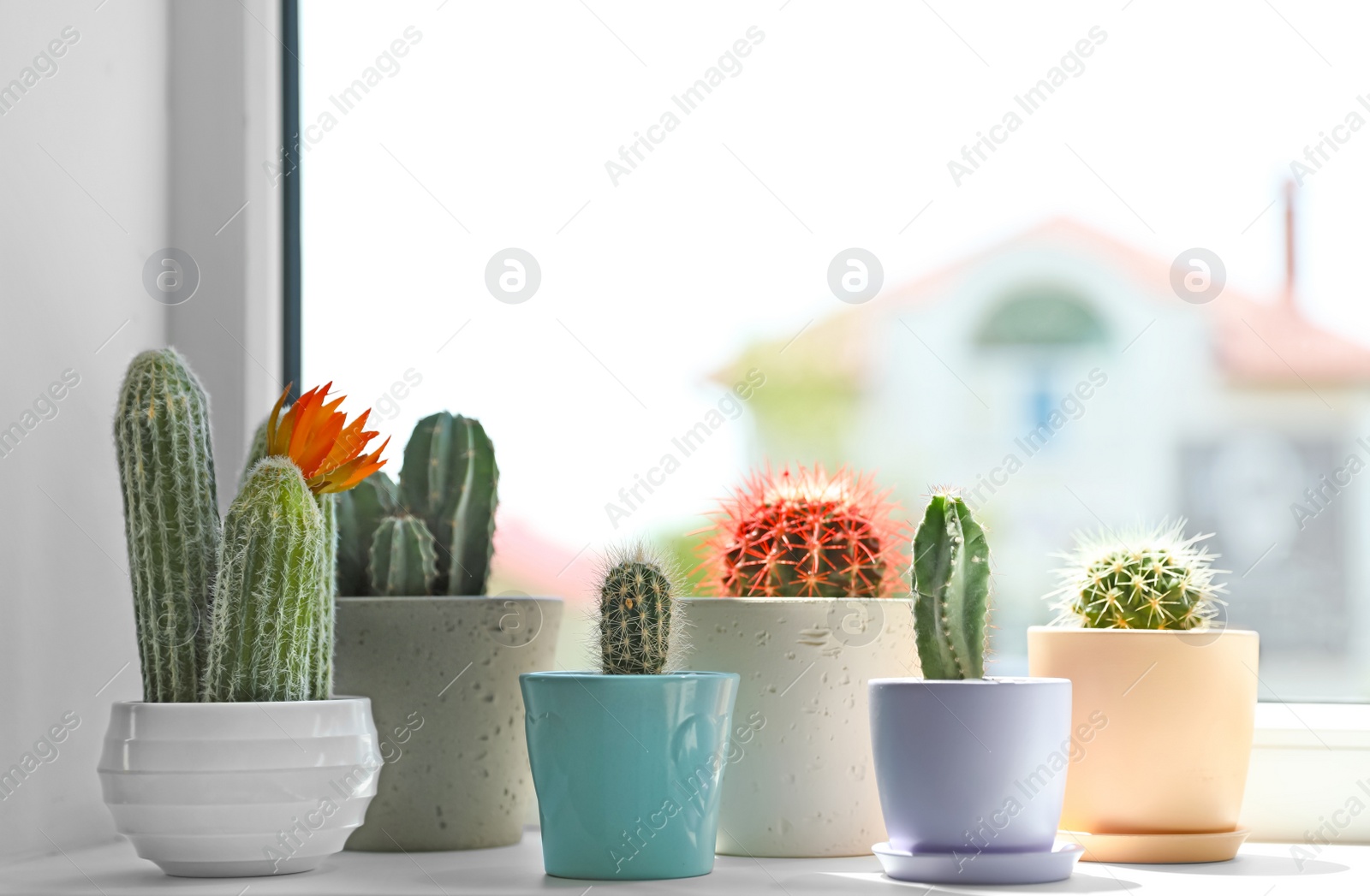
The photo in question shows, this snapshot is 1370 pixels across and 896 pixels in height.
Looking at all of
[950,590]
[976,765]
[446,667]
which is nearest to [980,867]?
[976,765]

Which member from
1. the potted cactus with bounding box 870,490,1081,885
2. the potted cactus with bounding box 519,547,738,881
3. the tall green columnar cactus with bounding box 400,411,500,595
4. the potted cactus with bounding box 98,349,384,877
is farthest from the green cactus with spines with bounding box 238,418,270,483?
the potted cactus with bounding box 870,490,1081,885

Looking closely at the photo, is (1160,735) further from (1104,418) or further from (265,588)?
(265,588)

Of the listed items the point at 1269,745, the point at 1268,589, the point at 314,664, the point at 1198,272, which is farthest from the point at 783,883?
the point at 1198,272

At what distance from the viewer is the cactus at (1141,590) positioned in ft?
2.94

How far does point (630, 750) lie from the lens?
2.60ft

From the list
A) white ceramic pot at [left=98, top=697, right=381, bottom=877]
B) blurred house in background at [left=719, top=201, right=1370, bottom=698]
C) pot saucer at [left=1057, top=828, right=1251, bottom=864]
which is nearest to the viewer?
white ceramic pot at [left=98, top=697, right=381, bottom=877]

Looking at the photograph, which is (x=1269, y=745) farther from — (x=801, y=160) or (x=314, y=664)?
(x=314, y=664)

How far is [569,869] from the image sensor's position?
0.80 m

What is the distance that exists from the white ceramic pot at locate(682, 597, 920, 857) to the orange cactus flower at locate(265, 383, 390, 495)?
11.0 inches

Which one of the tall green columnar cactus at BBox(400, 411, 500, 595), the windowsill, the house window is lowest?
the windowsill

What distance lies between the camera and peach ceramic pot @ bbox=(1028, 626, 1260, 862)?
868 millimetres

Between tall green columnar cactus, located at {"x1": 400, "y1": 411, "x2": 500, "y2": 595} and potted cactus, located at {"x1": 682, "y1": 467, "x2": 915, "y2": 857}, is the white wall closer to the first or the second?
tall green columnar cactus, located at {"x1": 400, "y1": 411, "x2": 500, "y2": 595}

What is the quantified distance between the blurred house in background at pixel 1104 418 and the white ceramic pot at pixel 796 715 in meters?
0.28

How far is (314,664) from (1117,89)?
2.98ft
